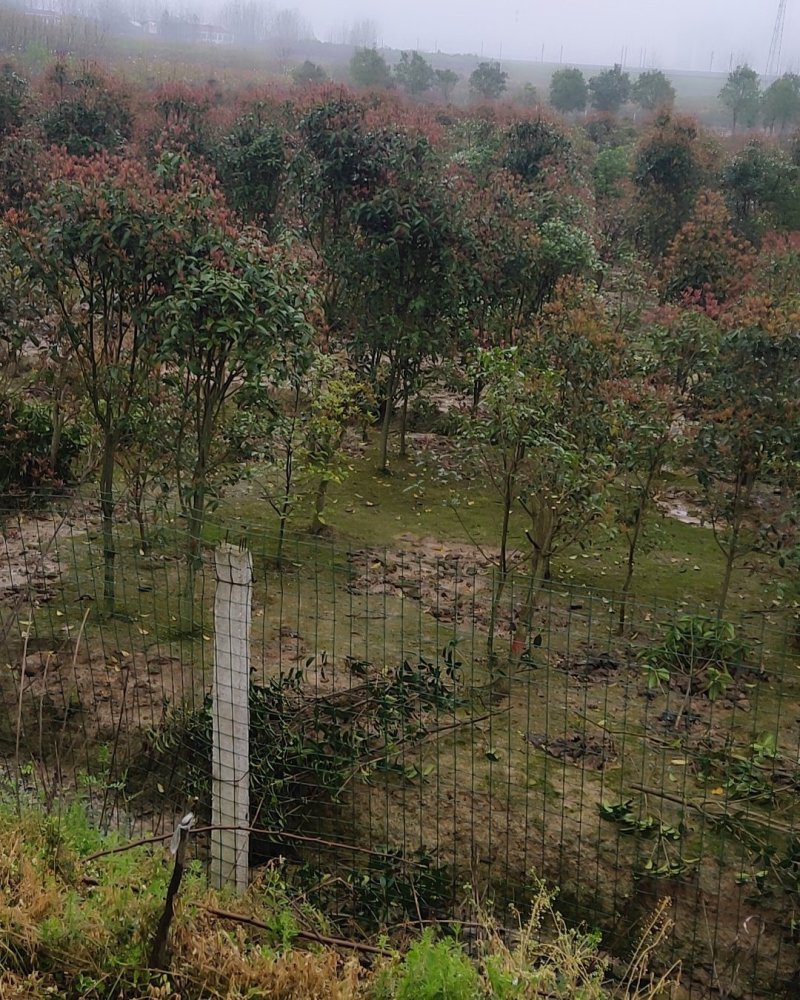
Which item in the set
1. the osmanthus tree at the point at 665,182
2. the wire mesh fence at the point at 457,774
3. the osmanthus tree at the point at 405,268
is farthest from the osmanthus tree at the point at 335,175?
the osmanthus tree at the point at 665,182

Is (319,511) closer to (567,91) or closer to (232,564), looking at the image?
(232,564)

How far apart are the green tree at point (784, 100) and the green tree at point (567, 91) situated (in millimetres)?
6038

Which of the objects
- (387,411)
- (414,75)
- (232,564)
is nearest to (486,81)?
(414,75)

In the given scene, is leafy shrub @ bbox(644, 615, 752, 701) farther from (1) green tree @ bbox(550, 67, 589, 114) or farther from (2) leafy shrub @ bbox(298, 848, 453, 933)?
(1) green tree @ bbox(550, 67, 589, 114)

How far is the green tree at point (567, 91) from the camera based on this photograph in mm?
32375

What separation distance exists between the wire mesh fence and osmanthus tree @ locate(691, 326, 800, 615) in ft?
3.94

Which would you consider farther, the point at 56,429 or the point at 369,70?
the point at 369,70

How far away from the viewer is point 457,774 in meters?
3.98

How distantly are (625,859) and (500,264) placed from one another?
6322mm

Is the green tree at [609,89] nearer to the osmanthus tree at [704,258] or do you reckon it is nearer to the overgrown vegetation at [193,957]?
the osmanthus tree at [704,258]

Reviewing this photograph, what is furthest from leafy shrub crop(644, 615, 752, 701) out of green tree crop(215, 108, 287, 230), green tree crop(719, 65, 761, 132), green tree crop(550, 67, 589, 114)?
green tree crop(719, 65, 761, 132)

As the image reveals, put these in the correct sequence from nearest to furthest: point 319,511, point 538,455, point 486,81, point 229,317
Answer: point 229,317
point 538,455
point 319,511
point 486,81

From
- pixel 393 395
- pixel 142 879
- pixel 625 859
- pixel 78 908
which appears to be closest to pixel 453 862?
pixel 625 859

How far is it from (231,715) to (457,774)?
1.17m
